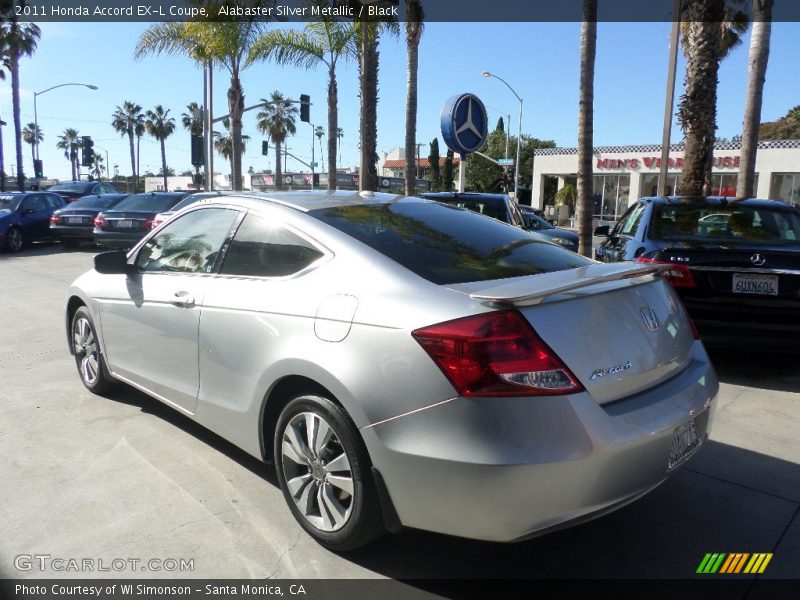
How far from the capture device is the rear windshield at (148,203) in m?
14.6

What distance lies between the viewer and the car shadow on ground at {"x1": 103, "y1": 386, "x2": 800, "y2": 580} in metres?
2.85

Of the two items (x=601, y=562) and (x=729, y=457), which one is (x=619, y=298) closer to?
(x=601, y=562)

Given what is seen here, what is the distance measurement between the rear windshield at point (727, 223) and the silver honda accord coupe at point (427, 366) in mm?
3033

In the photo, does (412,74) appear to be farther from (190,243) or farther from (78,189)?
(190,243)

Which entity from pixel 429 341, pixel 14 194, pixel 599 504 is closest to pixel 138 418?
pixel 429 341

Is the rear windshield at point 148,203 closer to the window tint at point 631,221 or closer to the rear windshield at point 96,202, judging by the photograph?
the rear windshield at point 96,202

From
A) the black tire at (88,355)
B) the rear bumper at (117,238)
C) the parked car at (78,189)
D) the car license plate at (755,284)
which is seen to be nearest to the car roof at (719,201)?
the car license plate at (755,284)

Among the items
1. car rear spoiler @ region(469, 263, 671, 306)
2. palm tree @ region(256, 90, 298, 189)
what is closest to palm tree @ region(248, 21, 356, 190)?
car rear spoiler @ region(469, 263, 671, 306)

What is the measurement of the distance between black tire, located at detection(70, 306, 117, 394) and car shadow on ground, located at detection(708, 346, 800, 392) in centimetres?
500

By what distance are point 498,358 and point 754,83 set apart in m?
16.4

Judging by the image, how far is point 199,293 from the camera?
362 cm

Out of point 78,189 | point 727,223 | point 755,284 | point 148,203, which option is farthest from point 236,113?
point 755,284

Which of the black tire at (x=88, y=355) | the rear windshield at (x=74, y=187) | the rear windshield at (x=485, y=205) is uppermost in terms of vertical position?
the rear windshield at (x=74, y=187)

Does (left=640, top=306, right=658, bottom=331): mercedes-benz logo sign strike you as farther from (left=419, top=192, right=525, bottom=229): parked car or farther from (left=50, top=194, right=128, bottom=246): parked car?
(left=50, top=194, right=128, bottom=246): parked car
